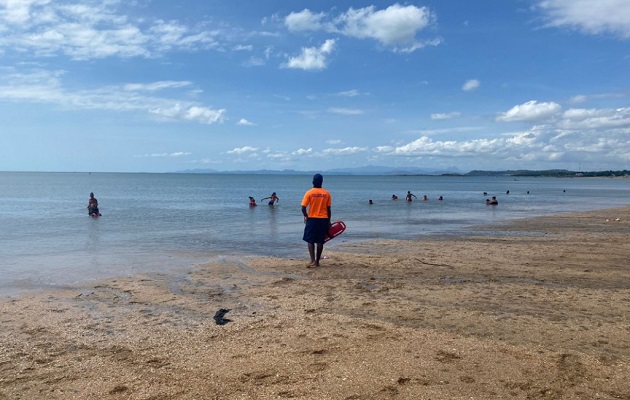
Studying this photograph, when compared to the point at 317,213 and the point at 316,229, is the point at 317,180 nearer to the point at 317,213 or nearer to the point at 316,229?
the point at 317,213

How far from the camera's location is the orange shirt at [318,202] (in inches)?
421

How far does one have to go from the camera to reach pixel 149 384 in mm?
4613

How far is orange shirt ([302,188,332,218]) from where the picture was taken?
35.1 feet

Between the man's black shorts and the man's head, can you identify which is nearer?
the man's head

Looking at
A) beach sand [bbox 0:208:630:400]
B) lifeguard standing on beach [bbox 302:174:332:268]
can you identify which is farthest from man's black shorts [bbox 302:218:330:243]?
beach sand [bbox 0:208:630:400]

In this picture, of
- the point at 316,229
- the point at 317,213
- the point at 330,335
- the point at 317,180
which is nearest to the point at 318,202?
the point at 317,213

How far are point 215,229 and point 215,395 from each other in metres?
17.7

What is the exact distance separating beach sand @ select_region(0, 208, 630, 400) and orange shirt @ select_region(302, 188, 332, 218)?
1.27m

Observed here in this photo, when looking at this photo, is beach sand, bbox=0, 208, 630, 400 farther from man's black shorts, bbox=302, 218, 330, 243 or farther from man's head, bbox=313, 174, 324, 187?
man's head, bbox=313, 174, 324, 187

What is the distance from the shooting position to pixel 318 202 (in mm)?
10758

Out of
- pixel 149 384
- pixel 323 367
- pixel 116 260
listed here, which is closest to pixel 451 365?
pixel 323 367

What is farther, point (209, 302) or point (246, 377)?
point (209, 302)

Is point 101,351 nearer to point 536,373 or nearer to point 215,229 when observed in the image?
point 536,373

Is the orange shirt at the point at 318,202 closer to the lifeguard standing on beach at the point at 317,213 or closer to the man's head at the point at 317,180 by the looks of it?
the lifeguard standing on beach at the point at 317,213
